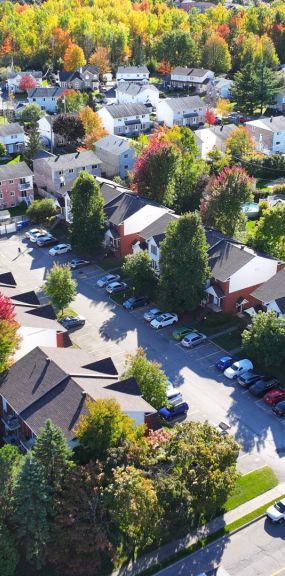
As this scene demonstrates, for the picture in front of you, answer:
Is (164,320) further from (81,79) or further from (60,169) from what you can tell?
(81,79)

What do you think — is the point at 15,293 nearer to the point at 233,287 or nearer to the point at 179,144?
the point at 233,287

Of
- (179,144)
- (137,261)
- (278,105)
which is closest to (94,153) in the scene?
(179,144)

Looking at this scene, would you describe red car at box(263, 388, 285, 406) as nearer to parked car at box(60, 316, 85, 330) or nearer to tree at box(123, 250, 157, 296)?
tree at box(123, 250, 157, 296)

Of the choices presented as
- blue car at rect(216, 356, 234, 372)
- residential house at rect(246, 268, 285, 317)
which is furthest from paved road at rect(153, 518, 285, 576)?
residential house at rect(246, 268, 285, 317)

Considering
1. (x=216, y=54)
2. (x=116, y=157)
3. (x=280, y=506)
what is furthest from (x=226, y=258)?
(x=216, y=54)

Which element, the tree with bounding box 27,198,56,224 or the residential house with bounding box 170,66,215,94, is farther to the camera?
the residential house with bounding box 170,66,215,94
